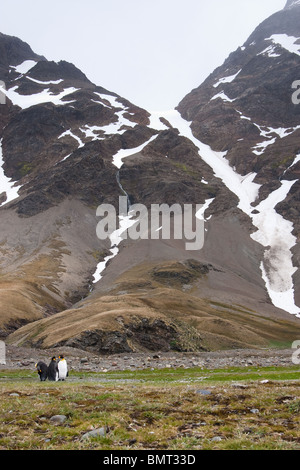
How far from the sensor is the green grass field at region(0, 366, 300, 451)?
34.5 feet

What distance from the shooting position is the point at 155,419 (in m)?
13.4

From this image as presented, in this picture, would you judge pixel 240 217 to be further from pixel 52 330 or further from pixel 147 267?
pixel 52 330

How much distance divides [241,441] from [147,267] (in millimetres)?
131240

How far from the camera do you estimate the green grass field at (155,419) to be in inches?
414

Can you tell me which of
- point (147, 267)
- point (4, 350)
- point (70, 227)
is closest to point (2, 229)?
point (70, 227)

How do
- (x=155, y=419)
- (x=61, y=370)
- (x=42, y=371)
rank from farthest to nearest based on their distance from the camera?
1. (x=61, y=370)
2. (x=42, y=371)
3. (x=155, y=419)

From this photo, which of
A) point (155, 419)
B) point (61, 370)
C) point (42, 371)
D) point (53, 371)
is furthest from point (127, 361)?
point (155, 419)

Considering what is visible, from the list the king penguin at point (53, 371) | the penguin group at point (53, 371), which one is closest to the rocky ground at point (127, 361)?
Result: the penguin group at point (53, 371)

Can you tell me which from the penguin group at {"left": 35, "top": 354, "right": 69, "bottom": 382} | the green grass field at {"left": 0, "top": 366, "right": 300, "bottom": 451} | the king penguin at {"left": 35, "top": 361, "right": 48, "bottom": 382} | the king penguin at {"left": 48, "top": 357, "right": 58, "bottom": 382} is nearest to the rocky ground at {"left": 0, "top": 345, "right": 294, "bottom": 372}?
the penguin group at {"left": 35, "top": 354, "right": 69, "bottom": 382}

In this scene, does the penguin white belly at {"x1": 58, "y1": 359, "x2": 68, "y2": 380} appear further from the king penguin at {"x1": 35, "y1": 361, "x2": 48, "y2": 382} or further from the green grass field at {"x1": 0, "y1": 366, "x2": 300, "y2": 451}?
the green grass field at {"x1": 0, "y1": 366, "x2": 300, "y2": 451}

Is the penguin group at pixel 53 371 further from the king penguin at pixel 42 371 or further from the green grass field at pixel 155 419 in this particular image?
the green grass field at pixel 155 419

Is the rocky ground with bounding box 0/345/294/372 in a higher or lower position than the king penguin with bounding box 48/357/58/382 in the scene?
lower

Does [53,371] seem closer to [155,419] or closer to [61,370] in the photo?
[61,370]

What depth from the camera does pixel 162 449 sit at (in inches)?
396
